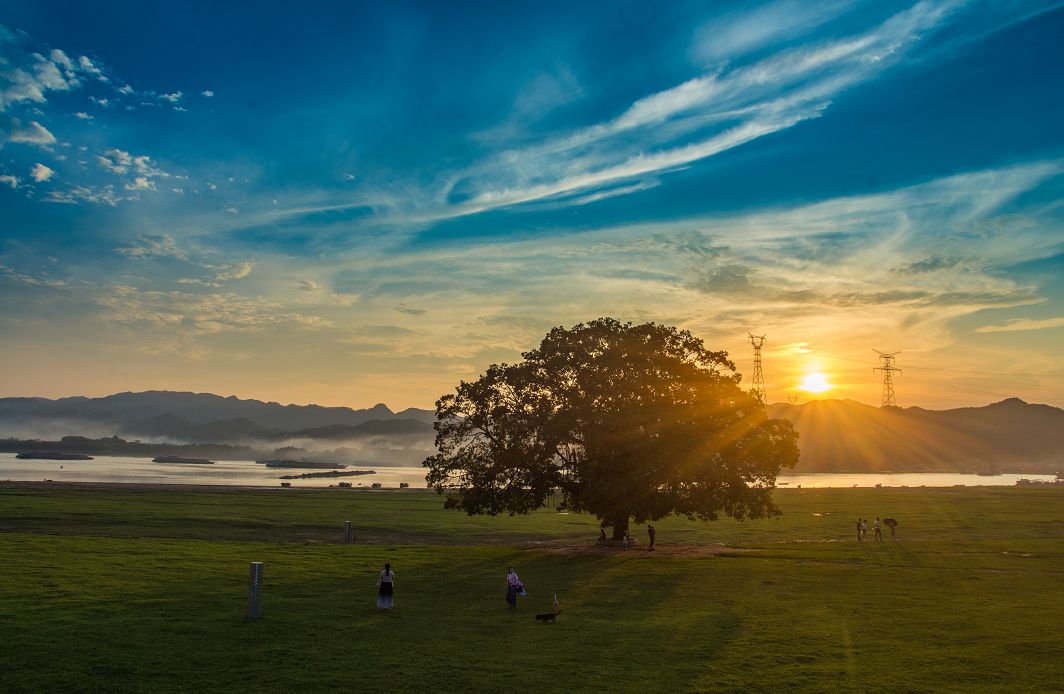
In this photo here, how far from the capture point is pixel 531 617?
1183 inches

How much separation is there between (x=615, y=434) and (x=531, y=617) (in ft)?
83.4

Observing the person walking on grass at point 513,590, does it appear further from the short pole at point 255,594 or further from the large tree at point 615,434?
the large tree at point 615,434

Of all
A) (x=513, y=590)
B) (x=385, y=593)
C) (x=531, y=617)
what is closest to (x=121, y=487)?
(x=385, y=593)

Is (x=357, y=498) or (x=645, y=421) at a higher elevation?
(x=645, y=421)

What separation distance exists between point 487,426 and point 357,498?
7587 centimetres

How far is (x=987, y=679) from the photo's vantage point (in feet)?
69.8

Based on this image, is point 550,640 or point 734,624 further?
point 734,624

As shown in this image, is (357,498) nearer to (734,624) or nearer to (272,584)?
(272,584)

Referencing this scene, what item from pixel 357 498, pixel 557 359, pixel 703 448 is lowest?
pixel 357 498

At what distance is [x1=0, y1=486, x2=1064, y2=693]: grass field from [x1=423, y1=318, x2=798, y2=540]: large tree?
156 inches

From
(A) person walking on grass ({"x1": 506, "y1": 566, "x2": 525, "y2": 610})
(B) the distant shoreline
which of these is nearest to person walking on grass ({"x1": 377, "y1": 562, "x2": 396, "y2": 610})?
(A) person walking on grass ({"x1": 506, "y1": 566, "x2": 525, "y2": 610})

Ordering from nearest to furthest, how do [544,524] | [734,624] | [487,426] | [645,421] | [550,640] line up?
[550,640]
[734,624]
[645,421]
[487,426]
[544,524]

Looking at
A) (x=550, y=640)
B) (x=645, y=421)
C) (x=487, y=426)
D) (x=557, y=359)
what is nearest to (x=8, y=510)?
(x=487, y=426)

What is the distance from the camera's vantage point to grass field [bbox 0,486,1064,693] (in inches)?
832
